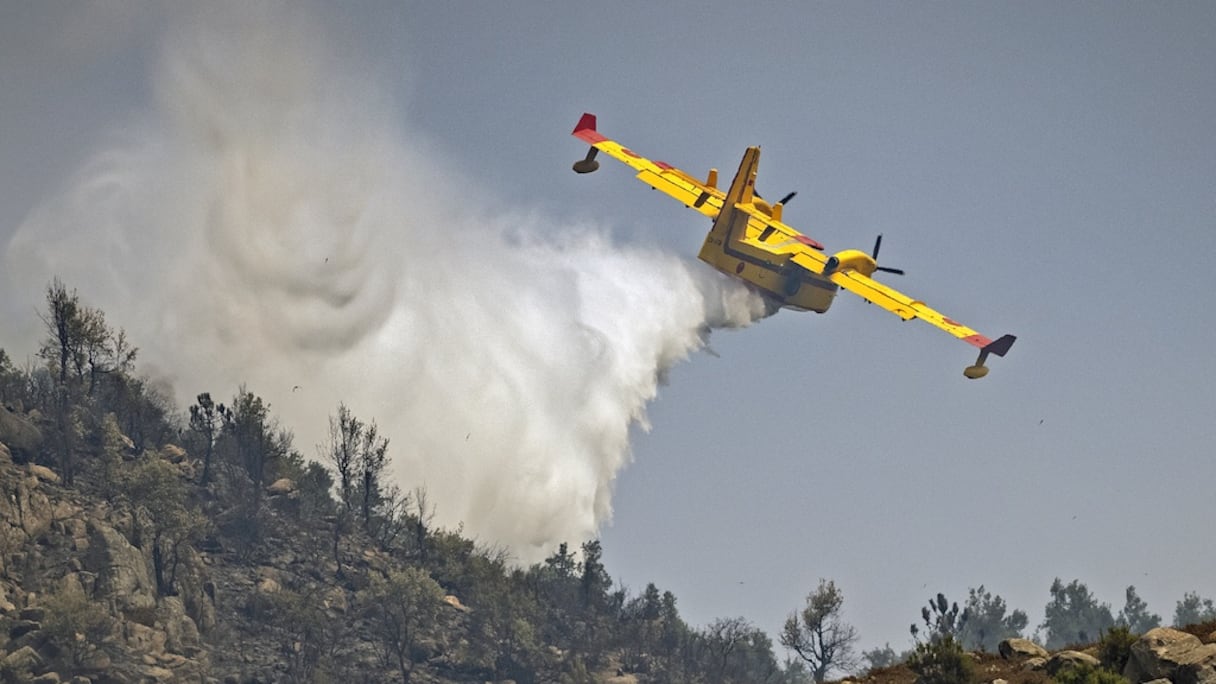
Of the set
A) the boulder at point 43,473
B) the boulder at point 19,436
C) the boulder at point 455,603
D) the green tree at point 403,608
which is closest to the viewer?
the green tree at point 403,608

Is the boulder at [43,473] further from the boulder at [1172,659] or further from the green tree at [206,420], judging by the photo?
the boulder at [1172,659]

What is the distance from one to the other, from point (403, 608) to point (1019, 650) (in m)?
100

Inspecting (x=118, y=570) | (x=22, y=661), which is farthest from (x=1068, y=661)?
(x=118, y=570)

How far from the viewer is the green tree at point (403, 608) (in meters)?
137

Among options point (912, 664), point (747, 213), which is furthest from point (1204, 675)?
point (747, 213)

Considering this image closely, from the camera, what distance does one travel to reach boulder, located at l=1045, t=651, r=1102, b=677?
41781 mm

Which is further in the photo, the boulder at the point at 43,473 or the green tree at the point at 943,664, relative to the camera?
the boulder at the point at 43,473

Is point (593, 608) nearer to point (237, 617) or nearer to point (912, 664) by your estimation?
point (237, 617)

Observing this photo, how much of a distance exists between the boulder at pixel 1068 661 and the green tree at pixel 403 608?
324ft

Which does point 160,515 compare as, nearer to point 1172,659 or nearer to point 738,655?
point 738,655

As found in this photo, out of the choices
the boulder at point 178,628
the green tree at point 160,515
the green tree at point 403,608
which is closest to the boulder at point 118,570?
the boulder at point 178,628

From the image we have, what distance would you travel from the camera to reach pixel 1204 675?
38.3 m

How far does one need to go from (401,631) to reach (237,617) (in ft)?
45.0

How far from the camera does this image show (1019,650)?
1777 inches
